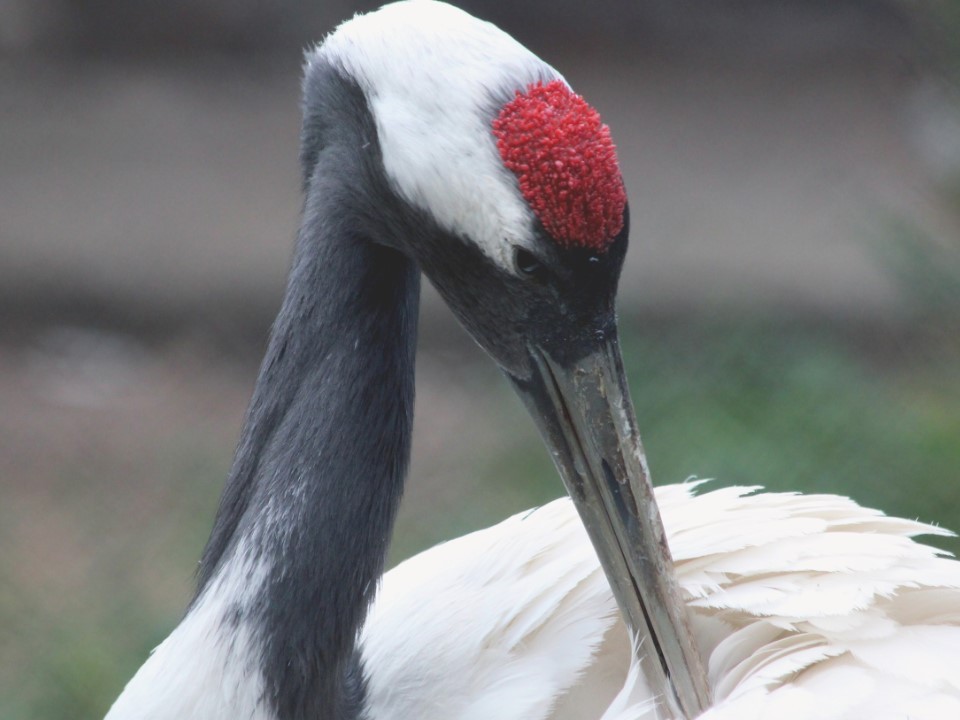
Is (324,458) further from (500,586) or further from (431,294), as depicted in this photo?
(431,294)

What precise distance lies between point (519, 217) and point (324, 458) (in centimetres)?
52

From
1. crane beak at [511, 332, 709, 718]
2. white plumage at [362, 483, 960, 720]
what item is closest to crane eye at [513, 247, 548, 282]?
crane beak at [511, 332, 709, 718]

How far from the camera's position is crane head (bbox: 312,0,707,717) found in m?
1.77

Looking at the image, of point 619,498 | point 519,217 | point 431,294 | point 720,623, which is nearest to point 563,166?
point 519,217

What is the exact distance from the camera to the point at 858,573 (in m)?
2.11

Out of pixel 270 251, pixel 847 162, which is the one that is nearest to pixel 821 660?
pixel 270 251

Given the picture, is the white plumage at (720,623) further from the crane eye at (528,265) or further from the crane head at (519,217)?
the crane eye at (528,265)

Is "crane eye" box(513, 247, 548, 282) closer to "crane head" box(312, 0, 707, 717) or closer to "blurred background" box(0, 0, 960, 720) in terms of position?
"crane head" box(312, 0, 707, 717)

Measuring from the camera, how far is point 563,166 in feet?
5.74

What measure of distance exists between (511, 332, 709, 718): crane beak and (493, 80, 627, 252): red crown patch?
0.70ft

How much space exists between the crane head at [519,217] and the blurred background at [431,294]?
81.3 inches

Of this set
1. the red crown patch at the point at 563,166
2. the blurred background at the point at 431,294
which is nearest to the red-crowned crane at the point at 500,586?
the red crown patch at the point at 563,166

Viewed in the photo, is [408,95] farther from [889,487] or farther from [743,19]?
[743,19]

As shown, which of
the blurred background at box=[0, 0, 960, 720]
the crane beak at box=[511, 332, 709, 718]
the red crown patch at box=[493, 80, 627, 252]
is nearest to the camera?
the red crown patch at box=[493, 80, 627, 252]
